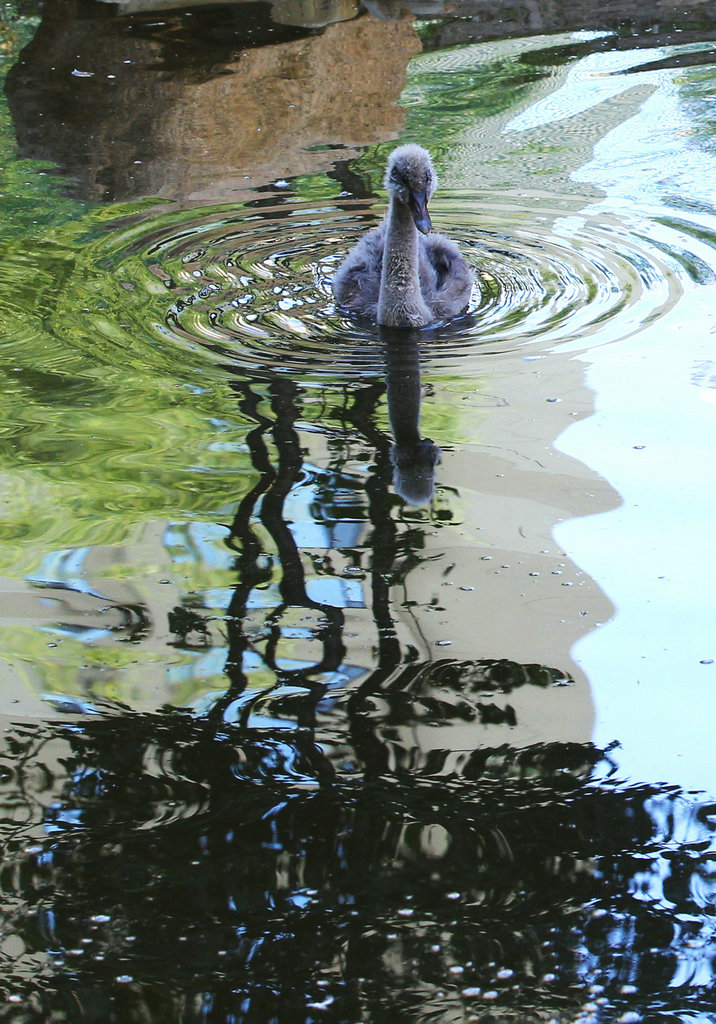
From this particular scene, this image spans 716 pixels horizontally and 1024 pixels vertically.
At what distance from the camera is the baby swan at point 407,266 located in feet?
19.4

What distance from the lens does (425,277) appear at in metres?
6.23

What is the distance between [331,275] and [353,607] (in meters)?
3.18

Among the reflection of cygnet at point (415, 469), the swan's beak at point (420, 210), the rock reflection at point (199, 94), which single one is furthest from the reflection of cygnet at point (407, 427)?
the rock reflection at point (199, 94)

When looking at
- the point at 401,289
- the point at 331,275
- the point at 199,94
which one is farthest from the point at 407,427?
the point at 199,94

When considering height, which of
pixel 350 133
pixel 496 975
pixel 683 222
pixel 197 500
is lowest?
pixel 496 975

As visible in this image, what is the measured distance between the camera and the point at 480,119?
8.90 m

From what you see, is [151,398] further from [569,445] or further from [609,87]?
[609,87]

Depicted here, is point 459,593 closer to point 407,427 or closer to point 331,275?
point 407,427

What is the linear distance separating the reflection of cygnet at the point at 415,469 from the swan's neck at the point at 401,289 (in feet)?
3.98

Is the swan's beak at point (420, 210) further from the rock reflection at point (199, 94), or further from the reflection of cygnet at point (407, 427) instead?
the rock reflection at point (199, 94)

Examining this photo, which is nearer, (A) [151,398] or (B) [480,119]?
(A) [151,398]

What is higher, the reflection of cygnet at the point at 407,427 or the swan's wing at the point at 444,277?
the swan's wing at the point at 444,277

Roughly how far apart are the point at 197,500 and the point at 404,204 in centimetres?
226

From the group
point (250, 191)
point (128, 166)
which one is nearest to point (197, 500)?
point (250, 191)
